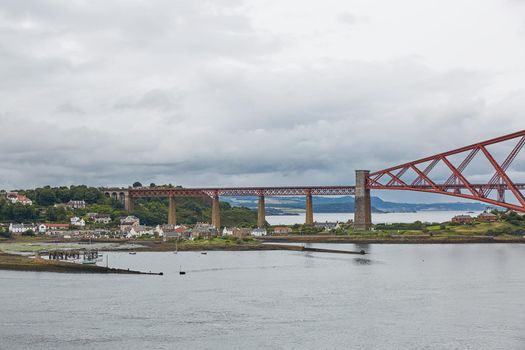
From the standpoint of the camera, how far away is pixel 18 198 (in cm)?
18525

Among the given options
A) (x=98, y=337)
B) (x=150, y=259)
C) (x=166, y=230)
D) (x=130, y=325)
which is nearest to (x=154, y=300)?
(x=130, y=325)

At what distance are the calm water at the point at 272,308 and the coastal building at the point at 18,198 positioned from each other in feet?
329

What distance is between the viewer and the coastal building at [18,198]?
595 ft

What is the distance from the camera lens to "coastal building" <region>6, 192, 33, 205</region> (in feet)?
595

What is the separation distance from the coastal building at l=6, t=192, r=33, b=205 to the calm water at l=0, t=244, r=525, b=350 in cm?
10034

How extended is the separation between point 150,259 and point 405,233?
67.4m

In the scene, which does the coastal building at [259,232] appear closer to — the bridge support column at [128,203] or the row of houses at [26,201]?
the bridge support column at [128,203]

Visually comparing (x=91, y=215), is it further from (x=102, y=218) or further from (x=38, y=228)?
(x=38, y=228)

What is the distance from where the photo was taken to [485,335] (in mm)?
47281

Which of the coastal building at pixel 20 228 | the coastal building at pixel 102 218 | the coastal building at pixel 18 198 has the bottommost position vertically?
the coastal building at pixel 20 228

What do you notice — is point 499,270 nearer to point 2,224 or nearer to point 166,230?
point 166,230

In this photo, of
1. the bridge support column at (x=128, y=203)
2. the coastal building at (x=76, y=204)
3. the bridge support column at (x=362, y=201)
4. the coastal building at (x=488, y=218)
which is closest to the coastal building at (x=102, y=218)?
the coastal building at (x=76, y=204)

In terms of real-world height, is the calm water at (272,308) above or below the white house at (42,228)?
below

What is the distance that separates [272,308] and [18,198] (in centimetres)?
14208
